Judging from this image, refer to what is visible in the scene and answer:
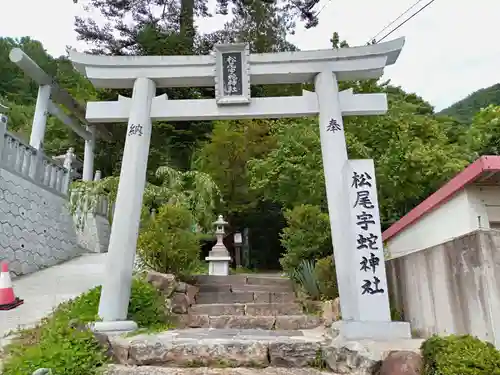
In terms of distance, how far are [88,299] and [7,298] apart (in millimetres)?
1634

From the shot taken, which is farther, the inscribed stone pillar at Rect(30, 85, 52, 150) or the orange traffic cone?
the inscribed stone pillar at Rect(30, 85, 52, 150)

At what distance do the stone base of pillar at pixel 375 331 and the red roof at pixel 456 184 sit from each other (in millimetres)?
1839

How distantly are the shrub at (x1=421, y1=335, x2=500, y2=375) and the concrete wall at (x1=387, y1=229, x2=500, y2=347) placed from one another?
357 mm

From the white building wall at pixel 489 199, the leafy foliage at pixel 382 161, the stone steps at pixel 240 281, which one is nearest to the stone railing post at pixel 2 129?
the stone steps at pixel 240 281

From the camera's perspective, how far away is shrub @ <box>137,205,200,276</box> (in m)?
7.01

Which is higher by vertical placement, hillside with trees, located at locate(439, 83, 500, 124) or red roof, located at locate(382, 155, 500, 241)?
hillside with trees, located at locate(439, 83, 500, 124)

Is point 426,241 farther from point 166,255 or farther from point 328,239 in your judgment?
point 166,255

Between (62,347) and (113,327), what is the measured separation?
1.04 m

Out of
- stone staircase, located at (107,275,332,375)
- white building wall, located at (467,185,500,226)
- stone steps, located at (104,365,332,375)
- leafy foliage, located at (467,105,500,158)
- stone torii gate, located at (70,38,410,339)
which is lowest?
stone steps, located at (104,365,332,375)

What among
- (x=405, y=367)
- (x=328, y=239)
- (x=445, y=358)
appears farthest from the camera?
(x=328, y=239)

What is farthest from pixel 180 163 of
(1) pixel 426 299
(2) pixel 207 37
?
(1) pixel 426 299

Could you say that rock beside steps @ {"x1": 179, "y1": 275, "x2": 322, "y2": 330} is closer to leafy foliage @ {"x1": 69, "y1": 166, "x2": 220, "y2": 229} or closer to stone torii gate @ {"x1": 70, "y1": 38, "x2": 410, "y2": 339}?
stone torii gate @ {"x1": 70, "y1": 38, "x2": 410, "y2": 339}

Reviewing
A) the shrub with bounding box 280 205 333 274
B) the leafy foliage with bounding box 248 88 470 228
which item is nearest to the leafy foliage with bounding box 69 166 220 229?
the leafy foliage with bounding box 248 88 470 228

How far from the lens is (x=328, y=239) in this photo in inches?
297
